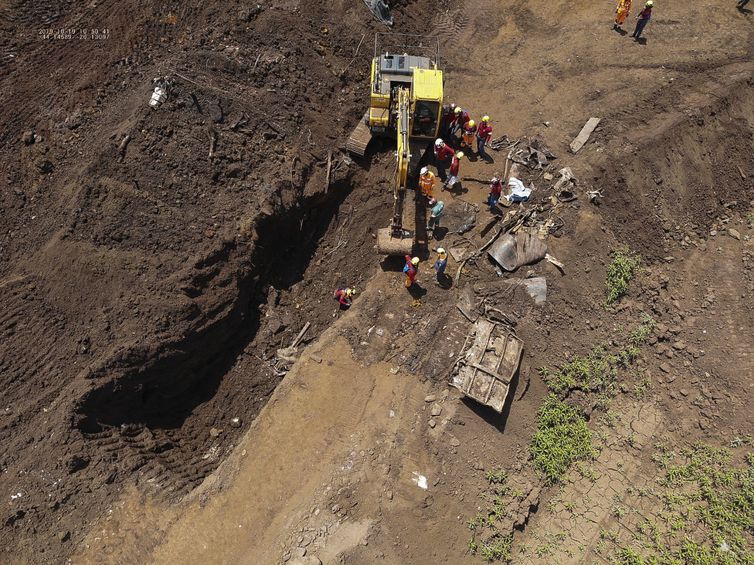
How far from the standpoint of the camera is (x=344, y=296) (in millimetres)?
13047

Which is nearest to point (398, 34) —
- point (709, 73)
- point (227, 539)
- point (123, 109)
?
point (123, 109)

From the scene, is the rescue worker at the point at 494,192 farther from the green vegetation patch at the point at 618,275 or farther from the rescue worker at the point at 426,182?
the green vegetation patch at the point at 618,275

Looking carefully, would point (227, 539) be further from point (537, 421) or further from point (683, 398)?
point (683, 398)

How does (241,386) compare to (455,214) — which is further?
(455,214)

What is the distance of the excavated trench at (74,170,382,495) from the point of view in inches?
418

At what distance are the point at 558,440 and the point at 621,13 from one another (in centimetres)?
1563

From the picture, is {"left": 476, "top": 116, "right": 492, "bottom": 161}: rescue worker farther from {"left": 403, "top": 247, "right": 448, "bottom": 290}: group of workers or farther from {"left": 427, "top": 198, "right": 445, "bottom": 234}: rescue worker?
{"left": 403, "top": 247, "right": 448, "bottom": 290}: group of workers

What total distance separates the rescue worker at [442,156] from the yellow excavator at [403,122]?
504 millimetres

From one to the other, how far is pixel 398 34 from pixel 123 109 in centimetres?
991

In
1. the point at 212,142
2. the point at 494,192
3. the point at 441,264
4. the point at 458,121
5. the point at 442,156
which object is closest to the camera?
the point at 441,264

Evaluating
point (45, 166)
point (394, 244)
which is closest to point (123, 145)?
point (45, 166)

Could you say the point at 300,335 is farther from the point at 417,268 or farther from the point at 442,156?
the point at 442,156

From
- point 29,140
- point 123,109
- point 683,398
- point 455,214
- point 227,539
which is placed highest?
point 123,109

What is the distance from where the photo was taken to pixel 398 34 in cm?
1644
